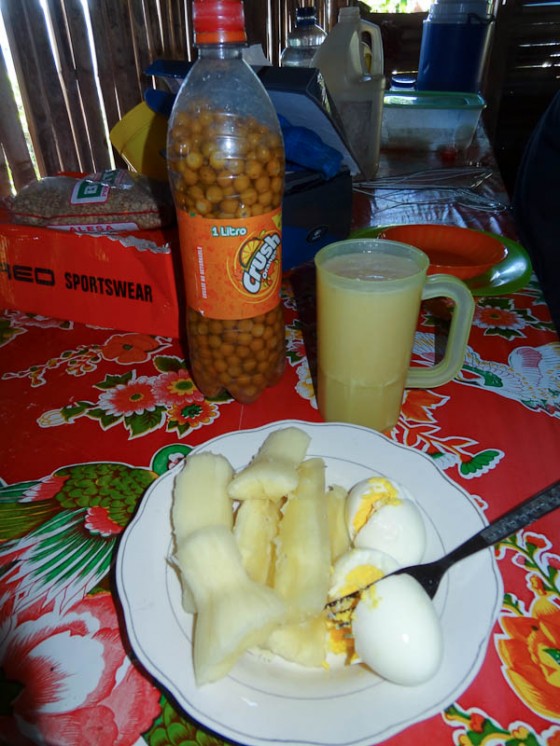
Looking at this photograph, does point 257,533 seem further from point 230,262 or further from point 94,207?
point 94,207

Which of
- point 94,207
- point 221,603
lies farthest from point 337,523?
point 94,207

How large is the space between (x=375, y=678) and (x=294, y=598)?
85 mm

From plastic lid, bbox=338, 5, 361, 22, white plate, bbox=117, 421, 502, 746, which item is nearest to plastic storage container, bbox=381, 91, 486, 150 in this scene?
plastic lid, bbox=338, 5, 361, 22

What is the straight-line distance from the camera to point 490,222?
1.32m

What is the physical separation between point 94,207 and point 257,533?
671mm

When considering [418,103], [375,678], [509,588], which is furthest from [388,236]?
[418,103]

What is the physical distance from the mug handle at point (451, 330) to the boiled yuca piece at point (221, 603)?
0.38 m

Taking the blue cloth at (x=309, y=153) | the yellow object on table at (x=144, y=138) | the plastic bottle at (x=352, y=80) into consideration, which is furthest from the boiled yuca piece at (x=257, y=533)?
the plastic bottle at (x=352, y=80)

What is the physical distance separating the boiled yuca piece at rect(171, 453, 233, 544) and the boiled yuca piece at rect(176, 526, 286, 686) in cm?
2

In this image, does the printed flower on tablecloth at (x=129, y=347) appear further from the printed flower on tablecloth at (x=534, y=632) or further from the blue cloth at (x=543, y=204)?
the blue cloth at (x=543, y=204)

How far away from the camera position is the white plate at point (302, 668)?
0.36 metres

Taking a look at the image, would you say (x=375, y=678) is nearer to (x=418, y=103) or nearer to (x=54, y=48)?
(x=418, y=103)

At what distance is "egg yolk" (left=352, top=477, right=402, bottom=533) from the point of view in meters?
0.50

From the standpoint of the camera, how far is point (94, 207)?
0.89 metres
